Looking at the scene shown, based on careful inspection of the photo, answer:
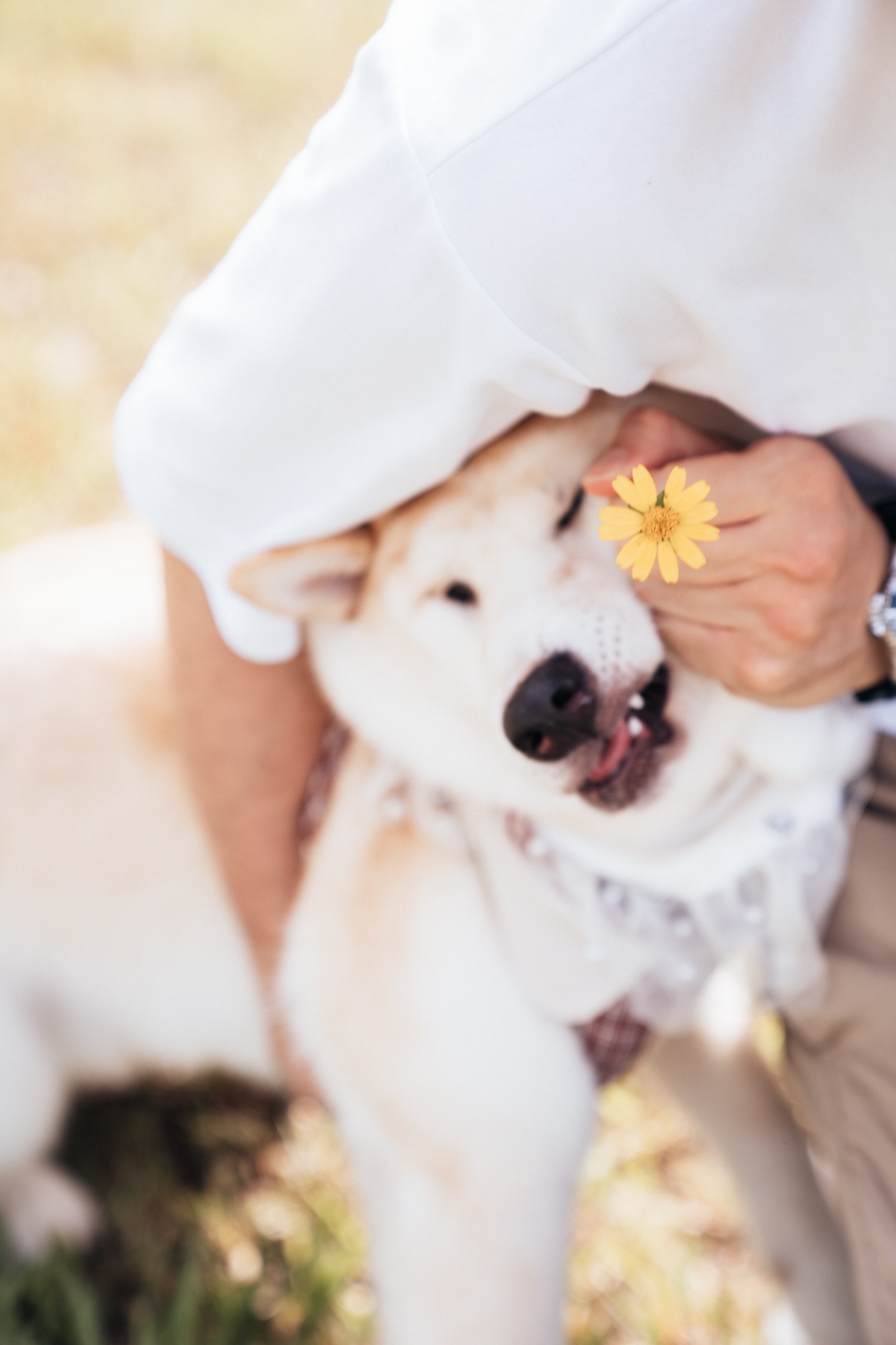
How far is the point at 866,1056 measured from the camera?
50.4 inches

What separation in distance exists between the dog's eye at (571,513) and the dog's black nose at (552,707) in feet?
0.62

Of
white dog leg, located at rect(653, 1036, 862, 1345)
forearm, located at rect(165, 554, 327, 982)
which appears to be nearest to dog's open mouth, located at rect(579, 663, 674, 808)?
forearm, located at rect(165, 554, 327, 982)

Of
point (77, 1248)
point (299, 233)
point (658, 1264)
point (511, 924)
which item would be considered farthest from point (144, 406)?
point (658, 1264)

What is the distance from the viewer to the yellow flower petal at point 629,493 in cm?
82

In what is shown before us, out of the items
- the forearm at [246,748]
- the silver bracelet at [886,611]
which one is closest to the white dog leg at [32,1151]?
the forearm at [246,748]

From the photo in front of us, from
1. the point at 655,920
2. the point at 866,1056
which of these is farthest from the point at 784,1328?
the point at 655,920

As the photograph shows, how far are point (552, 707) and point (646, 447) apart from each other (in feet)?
0.95

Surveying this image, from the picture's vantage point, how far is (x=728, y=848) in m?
1.29

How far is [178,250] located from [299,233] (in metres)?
2.85

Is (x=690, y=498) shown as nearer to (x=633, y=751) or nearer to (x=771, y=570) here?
(x=771, y=570)

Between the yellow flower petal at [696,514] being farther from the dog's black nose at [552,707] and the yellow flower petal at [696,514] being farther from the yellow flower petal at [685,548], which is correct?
the dog's black nose at [552,707]

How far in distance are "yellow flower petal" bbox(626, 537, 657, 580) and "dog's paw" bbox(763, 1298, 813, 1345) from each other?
1.48 metres

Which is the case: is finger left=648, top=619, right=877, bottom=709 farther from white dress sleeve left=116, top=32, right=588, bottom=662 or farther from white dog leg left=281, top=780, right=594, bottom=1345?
white dog leg left=281, top=780, right=594, bottom=1345

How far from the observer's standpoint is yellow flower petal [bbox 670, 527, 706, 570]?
2.71 ft
